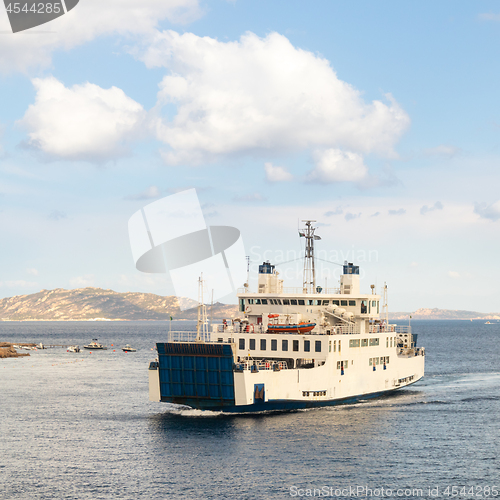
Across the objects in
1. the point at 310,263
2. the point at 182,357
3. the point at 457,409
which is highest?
the point at 310,263

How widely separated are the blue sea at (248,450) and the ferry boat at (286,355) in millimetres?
1534

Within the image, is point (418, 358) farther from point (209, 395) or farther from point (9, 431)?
point (9, 431)

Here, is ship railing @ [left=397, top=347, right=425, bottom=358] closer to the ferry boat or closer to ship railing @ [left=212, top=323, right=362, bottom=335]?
the ferry boat

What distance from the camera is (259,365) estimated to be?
4709 centimetres

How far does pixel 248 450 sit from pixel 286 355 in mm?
12500

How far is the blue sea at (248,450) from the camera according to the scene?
1235 inches

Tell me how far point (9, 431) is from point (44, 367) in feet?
170

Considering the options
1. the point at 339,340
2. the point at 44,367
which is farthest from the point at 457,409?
the point at 44,367

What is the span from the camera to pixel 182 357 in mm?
45250

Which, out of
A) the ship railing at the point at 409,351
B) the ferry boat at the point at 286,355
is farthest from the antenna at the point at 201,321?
the ship railing at the point at 409,351

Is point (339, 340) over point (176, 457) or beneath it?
over

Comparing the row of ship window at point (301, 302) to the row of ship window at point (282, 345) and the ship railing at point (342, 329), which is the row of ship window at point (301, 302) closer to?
the ship railing at point (342, 329)

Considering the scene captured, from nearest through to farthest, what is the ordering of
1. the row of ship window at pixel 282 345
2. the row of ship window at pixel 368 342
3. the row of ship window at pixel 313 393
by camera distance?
the row of ship window at pixel 313 393 → the row of ship window at pixel 282 345 → the row of ship window at pixel 368 342

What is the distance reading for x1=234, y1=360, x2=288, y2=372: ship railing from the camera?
43600 millimetres
